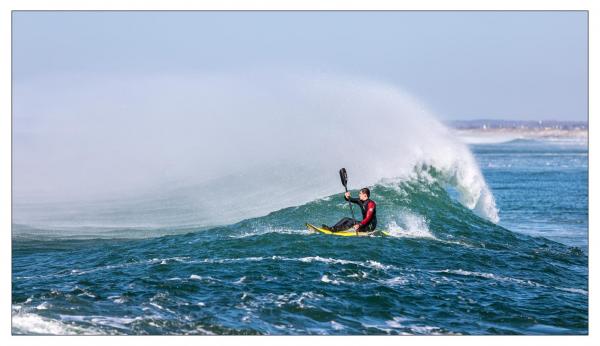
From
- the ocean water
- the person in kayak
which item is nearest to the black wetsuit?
the person in kayak

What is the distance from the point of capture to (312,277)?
1925cm

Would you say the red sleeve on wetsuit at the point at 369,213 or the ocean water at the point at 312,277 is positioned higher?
the red sleeve on wetsuit at the point at 369,213

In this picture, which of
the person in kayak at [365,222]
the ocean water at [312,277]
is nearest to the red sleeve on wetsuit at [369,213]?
the person in kayak at [365,222]

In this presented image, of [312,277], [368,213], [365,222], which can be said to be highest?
[368,213]

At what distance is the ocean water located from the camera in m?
16.5

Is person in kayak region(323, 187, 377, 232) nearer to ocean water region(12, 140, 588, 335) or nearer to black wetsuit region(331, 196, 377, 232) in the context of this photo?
black wetsuit region(331, 196, 377, 232)

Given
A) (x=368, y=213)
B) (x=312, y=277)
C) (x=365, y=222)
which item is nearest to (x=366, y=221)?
(x=365, y=222)

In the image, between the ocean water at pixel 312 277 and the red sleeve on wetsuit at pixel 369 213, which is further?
the red sleeve on wetsuit at pixel 369 213

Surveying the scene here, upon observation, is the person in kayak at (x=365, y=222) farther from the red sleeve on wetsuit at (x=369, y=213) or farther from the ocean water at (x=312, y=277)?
the ocean water at (x=312, y=277)

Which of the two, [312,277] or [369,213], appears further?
[369,213]

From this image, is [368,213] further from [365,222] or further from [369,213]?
[365,222]

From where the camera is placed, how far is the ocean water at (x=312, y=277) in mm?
16516
